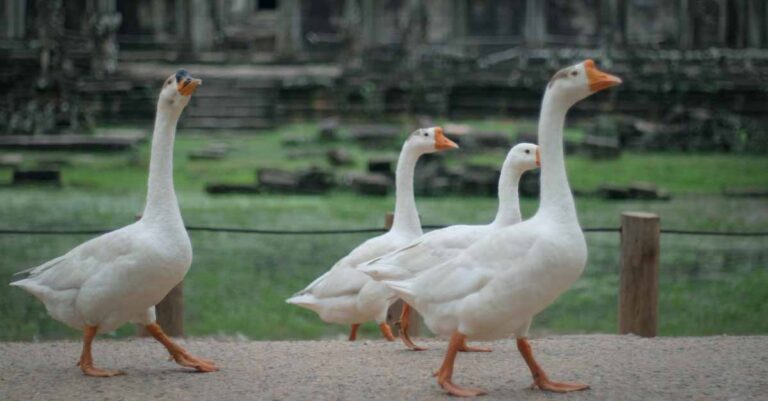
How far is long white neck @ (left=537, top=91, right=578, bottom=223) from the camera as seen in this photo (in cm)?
544

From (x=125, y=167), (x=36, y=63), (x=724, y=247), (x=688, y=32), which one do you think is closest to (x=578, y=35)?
(x=688, y=32)

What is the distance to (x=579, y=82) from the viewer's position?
5500 millimetres

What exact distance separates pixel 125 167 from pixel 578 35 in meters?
17.9

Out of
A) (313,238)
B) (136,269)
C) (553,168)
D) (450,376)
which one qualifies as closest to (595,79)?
(553,168)

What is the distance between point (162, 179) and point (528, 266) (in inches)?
84.4

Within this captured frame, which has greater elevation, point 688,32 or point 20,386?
point 688,32

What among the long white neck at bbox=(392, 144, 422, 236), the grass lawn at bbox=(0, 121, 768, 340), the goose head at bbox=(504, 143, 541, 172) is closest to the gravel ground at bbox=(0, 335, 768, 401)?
the long white neck at bbox=(392, 144, 422, 236)

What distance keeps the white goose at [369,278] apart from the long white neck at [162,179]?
4.74ft

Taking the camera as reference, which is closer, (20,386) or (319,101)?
(20,386)

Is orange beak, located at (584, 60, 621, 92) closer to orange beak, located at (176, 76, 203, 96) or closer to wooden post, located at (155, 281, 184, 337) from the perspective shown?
orange beak, located at (176, 76, 203, 96)

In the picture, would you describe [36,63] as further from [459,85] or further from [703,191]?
[703,191]

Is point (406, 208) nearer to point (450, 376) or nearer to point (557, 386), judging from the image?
point (450, 376)

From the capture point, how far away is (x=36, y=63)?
26.2 m

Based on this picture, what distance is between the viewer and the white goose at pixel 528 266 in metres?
5.38
